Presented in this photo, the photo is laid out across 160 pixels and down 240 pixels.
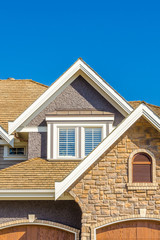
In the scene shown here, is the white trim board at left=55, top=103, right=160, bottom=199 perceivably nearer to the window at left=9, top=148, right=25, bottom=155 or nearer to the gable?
the gable

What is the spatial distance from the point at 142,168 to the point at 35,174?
11.7ft

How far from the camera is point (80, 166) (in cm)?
1018

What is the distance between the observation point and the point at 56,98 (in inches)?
535

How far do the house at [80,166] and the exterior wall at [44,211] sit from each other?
3 cm

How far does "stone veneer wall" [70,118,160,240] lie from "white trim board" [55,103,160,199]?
29cm

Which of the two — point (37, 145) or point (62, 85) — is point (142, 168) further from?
point (62, 85)

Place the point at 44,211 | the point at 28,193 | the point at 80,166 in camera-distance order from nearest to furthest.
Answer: the point at 80,166, the point at 28,193, the point at 44,211

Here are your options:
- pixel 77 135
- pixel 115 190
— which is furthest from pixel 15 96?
pixel 115 190

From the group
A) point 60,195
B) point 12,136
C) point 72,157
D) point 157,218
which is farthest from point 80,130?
point 157,218

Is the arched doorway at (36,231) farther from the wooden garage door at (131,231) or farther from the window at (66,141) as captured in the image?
the window at (66,141)

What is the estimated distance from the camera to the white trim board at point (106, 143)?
33.3 feet

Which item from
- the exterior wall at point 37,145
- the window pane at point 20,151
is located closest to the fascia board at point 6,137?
the exterior wall at point 37,145

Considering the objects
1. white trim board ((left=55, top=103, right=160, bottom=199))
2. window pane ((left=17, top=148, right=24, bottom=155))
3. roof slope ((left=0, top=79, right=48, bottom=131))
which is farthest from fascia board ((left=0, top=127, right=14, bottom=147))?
white trim board ((left=55, top=103, right=160, bottom=199))

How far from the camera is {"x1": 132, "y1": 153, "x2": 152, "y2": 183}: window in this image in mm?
10492
